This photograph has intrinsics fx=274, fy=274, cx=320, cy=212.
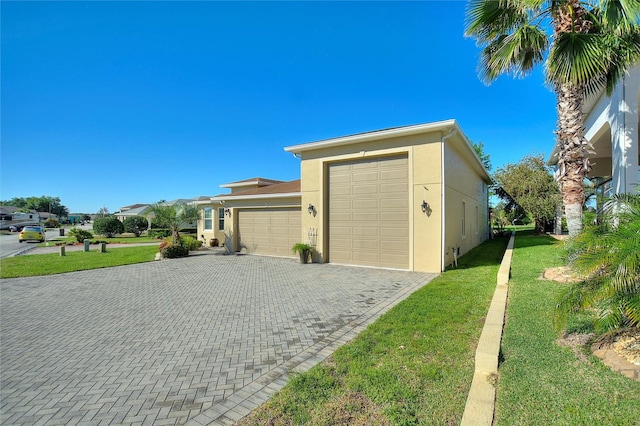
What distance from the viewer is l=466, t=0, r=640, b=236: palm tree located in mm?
6164

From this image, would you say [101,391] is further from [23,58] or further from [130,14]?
[23,58]

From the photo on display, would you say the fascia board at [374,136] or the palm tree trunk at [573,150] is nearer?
the palm tree trunk at [573,150]

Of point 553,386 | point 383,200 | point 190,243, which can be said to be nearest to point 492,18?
point 383,200

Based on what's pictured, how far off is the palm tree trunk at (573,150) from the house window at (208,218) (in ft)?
63.2

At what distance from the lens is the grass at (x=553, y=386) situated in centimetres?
237

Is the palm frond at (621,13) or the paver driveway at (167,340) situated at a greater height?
the palm frond at (621,13)

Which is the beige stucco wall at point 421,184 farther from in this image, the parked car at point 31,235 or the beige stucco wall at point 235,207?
the parked car at point 31,235

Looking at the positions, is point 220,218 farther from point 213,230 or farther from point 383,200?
point 383,200

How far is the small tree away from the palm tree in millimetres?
37005

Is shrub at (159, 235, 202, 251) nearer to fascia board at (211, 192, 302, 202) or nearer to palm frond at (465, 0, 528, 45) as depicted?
fascia board at (211, 192, 302, 202)

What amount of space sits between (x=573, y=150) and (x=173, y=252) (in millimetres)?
17035

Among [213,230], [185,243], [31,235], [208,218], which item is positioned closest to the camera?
[185,243]

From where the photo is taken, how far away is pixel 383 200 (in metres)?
10.9

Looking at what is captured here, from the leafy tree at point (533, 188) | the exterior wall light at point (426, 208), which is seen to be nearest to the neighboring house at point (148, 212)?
the exterior wall light at point (426, 208)
